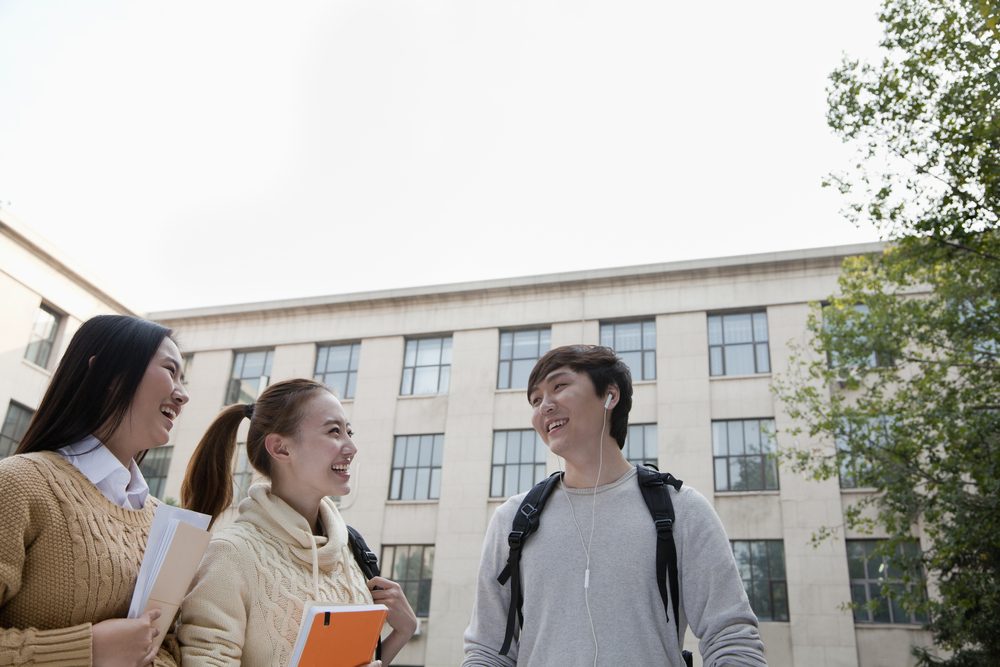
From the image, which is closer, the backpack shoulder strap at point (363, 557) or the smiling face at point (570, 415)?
the smiling face at point (570, 415)

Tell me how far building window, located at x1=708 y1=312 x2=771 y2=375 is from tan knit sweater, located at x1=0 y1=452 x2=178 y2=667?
21.2m

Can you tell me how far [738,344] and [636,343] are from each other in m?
3.19

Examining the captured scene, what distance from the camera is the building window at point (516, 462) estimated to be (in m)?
22.3

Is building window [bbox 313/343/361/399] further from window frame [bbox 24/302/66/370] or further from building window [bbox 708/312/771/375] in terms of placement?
building window [bbox 708/312/771/375]

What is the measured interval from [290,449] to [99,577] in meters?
1.09

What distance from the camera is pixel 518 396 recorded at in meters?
23.4

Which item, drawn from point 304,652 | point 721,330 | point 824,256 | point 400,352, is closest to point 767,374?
point 721,330

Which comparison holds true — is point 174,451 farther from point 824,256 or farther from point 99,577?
point 99,577

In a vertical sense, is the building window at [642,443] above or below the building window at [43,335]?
below

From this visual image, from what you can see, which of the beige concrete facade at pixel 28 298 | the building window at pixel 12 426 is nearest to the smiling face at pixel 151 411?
the beige concrete facade at pixel 28 298

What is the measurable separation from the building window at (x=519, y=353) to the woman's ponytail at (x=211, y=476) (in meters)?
20.2

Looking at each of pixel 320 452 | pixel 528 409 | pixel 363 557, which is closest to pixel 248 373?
pixel 528 409

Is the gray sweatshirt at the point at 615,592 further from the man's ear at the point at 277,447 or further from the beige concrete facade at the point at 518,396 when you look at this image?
the beige concrete facade at the point at 518,396

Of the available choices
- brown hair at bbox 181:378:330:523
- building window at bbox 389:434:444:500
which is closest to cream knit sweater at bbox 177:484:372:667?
brown hair at bbox 181:378:330:523
